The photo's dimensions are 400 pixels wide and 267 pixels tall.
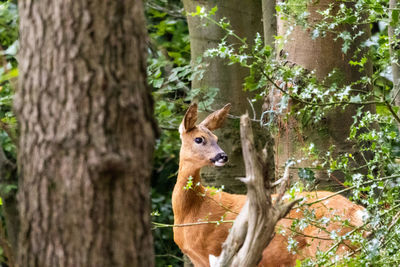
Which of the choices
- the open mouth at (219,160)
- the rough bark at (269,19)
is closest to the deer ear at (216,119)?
the open mouth at (219,160)

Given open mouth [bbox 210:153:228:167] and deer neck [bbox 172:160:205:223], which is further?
open mouth [bbox 210:153:228:167]

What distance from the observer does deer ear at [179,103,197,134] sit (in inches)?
194

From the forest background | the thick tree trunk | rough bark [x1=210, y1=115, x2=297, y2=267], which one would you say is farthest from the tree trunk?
the thick tree trunk

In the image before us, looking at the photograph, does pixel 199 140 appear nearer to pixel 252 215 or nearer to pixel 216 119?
pixel 216 119

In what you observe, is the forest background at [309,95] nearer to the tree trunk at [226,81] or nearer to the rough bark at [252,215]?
the tree trunk at [226,81]

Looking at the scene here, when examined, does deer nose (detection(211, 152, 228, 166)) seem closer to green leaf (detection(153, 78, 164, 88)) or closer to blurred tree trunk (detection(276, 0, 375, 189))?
blurred tree trunk (detection(276, 0, 375, 189))

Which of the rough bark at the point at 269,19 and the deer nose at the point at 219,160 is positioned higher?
the rough bark at the point at 269,19

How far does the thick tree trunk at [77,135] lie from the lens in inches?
79.8

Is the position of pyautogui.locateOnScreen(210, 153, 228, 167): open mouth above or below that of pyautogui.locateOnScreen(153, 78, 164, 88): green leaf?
below

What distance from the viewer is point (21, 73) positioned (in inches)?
83.2

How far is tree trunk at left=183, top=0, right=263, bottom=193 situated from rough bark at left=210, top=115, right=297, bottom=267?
114 inches

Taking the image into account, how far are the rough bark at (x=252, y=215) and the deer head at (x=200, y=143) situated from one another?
2.17m

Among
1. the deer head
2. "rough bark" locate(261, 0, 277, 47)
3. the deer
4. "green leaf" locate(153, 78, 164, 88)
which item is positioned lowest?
the deer

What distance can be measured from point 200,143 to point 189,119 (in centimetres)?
23
